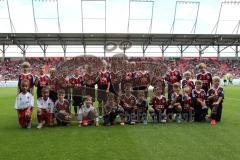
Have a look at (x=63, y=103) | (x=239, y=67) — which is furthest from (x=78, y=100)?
(x=239, y=67)

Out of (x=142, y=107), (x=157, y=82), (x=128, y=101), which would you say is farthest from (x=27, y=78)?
(x=157, y=82)

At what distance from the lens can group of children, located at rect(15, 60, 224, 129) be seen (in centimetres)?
880

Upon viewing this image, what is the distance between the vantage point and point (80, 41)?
3931 centimetres

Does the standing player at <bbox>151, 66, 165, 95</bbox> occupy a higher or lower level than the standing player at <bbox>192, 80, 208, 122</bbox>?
higher

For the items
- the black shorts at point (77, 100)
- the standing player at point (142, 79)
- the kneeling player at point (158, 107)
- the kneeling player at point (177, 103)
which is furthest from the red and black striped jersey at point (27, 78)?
the kneeling player at point (177, 103)

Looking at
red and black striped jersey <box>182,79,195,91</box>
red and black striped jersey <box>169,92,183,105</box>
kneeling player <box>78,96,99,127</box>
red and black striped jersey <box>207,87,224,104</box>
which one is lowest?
kneeling player <box>78,96,99,127</box>

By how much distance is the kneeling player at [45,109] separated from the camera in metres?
8.75

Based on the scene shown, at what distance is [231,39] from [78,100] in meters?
34.9

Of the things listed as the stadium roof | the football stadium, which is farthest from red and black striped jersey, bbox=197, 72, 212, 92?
the stadium roof

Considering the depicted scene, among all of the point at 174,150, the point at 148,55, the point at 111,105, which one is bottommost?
the point at 174,150

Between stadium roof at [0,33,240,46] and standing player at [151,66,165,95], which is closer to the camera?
standing player at [151,66,165,95]

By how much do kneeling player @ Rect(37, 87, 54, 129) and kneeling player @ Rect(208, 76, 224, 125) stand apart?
14.0ft

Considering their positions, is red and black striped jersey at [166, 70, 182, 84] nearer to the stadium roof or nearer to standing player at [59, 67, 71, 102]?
standing player at [59, 67, 71, 102]

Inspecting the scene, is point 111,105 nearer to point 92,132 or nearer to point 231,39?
point 92,132
